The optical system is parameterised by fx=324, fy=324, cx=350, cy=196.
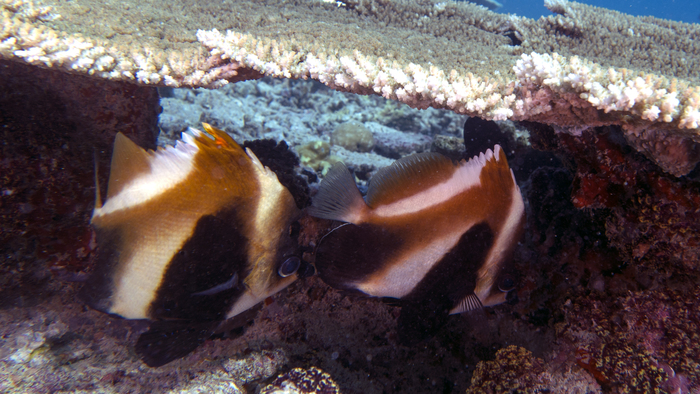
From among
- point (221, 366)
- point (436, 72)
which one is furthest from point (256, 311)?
point (436, 72)

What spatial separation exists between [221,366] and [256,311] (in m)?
0.40

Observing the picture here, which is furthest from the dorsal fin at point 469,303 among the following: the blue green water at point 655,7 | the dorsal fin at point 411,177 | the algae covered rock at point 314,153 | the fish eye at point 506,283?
the blue green water at point 655,7

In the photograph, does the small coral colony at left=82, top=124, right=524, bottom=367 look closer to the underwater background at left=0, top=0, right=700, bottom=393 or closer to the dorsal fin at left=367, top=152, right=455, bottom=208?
the dorsal fin at left=367, top=152, right=455, bottom=208

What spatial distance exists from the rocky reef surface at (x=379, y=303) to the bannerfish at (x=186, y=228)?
0.54m

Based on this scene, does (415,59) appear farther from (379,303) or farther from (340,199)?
(379,303)

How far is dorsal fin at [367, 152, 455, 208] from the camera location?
1.75 meters

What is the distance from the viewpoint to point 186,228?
1.69 m

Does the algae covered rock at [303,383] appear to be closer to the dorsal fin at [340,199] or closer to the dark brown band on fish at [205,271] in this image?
the dark brown band on fish at [205,271]

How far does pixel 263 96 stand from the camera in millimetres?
8180

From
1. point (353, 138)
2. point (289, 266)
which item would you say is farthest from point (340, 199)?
point (353, 138)

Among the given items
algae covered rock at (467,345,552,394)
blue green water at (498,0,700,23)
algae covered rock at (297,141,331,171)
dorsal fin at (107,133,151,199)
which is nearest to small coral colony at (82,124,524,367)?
dorsal fin at (107,133,151,199)

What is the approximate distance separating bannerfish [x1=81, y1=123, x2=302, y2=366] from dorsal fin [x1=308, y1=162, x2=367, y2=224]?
211mm

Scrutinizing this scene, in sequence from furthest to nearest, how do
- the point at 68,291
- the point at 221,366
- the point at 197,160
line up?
the point at 68,291 → the point at 221,366 → the point at 197,160

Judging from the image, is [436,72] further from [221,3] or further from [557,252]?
[221,3]
